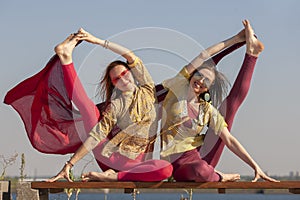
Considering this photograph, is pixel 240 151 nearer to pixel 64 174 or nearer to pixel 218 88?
pixel 218 88

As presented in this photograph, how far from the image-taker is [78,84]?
5043 millimetres

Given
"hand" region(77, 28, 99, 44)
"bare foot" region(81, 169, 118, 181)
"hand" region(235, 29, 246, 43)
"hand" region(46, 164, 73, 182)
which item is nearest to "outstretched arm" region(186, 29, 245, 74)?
"hand" region(235, 29, 246, 43)

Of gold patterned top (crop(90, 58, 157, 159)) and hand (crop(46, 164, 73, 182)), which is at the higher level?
gold patterned top (crop(90, 58, 157, 159))

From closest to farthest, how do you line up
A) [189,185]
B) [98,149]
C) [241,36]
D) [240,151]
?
1. [189,185]
2. [240,151]
3. [98,149]
4. [241,36]

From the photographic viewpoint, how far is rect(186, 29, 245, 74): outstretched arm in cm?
512

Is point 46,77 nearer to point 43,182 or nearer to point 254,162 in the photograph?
point 43,182

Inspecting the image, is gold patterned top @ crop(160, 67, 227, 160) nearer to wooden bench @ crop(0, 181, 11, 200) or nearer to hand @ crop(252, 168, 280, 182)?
hand @ crop(252, 168, 280, 182)

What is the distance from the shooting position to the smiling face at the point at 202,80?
16.8 ft

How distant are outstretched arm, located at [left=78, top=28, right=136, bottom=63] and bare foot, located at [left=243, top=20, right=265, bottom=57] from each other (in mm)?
873

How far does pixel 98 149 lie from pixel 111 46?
30.5 inches

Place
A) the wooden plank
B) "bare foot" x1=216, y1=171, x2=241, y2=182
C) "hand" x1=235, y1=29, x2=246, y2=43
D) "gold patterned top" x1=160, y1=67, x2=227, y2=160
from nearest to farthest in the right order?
the wooden plank
"bare foot" x1=216, y1=171, x2=241, y2=182
"gold patterned top" x1=160, y1=67, x2=227, y2=160
"hand" x1=235, y1=29, x2=246, y2=43

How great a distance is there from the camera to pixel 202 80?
16.8ft

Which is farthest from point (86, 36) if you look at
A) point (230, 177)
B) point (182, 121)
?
point (230, 177)

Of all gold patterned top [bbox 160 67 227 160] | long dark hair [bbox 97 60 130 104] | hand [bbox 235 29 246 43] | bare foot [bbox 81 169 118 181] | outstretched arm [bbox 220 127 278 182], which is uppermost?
hand [bbox 235 29 246 43]
